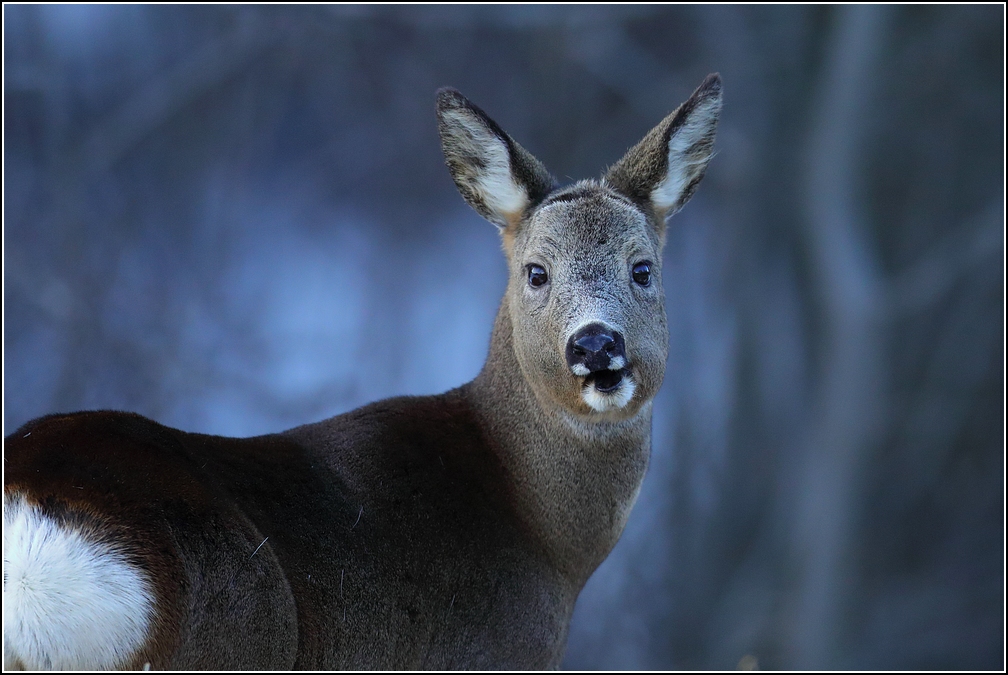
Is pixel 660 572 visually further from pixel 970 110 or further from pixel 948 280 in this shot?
pixel 970 110

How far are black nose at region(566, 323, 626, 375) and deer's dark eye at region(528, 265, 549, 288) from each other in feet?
1.71

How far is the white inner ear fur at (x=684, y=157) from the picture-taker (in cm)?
534

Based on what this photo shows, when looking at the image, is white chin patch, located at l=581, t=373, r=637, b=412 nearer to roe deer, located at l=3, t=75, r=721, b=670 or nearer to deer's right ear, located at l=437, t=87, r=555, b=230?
roe deer, located at l=3, t=75, r=721, b=670

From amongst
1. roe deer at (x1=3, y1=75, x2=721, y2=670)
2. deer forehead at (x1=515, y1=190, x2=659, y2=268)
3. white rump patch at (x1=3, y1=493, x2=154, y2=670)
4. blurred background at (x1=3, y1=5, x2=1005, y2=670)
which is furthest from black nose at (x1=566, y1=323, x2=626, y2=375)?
blurred background at (x1=3, y1=5, x2=1005, y2=670)

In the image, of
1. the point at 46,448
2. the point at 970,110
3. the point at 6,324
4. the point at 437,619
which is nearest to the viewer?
the point at 46,448

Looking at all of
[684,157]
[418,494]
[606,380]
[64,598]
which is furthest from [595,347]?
[64,598]

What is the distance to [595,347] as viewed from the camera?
450 cm

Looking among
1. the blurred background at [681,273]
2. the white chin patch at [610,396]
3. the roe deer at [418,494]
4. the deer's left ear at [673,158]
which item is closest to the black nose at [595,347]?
the roe deer at [418,494]

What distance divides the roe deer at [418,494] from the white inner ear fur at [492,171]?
0.03 ft

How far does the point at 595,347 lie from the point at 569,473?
2.57 feet

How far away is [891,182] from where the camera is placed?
16297mm

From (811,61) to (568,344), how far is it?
12.5 m

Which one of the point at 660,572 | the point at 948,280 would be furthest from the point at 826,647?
the point at 948,280

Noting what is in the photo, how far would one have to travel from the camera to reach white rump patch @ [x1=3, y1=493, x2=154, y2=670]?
3.43 m
